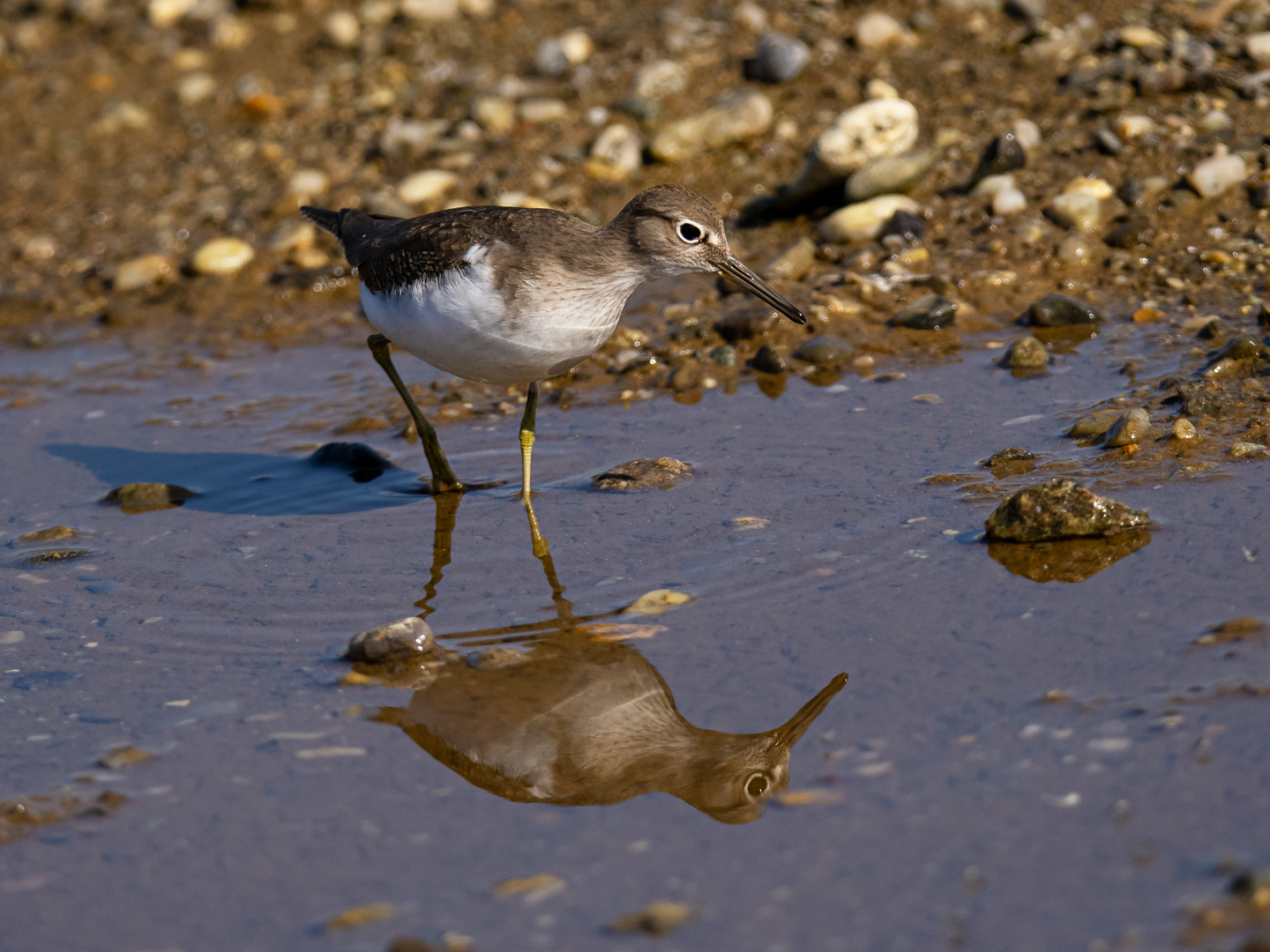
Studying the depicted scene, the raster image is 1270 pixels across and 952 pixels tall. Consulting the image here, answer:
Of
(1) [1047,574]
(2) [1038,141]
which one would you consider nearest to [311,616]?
(1) [1047,574]

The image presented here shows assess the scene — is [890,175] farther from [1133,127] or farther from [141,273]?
[141,273]

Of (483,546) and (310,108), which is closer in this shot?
(483,546)

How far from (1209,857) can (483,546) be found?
11.2ft

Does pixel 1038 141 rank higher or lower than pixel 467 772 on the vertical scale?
higher

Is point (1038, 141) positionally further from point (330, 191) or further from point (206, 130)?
point (206, 130)

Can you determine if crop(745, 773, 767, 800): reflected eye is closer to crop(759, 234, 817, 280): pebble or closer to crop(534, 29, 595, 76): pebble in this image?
crop(759, 234, 817, 280): pebble

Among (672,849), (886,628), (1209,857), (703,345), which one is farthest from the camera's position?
(703,345)

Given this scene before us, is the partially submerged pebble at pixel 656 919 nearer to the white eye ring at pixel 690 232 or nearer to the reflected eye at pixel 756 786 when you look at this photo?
the reflected eye at pixel 756 786

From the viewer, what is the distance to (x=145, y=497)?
6.67m

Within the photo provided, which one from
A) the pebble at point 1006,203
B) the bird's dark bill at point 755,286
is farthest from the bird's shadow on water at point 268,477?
the pebble at point 1006,203

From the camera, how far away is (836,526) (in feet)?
18.1

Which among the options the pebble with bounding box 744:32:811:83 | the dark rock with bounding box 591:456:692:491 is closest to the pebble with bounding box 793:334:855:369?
the dark rock with bounding box 591:456:692:491

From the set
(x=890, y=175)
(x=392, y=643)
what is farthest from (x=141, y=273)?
(x=392, y=643)

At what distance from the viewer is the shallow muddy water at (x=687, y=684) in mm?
3418
